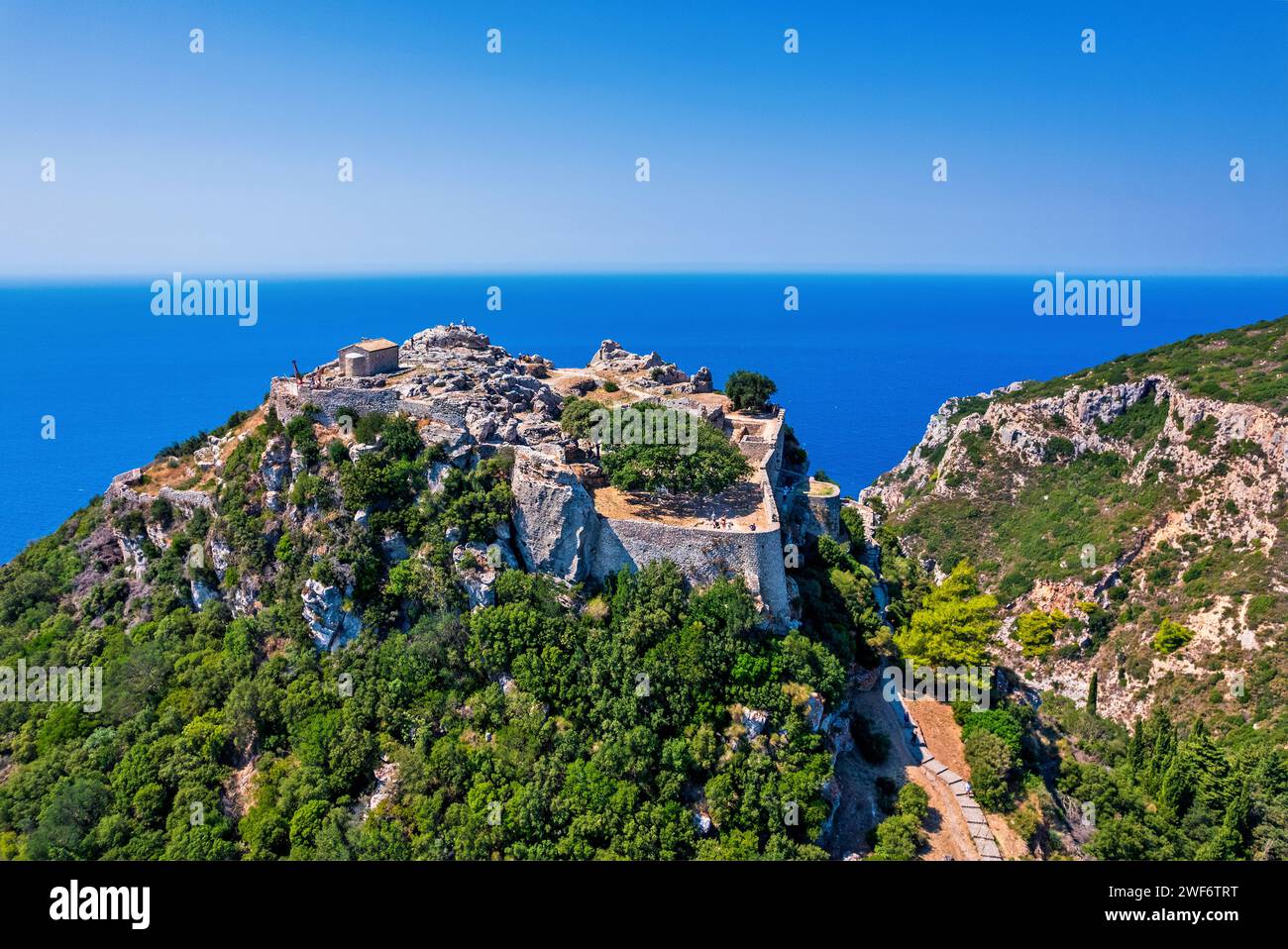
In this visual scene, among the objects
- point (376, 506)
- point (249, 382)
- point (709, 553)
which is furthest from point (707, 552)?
point (249, 382)

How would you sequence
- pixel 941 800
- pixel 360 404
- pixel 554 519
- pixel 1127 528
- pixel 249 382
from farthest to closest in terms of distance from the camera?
pixel 249 382 < pixel 1127 528 < pixel 360 404 < pixel 554 519 < pixel 941 800

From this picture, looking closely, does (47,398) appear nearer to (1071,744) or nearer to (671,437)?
(671,437)

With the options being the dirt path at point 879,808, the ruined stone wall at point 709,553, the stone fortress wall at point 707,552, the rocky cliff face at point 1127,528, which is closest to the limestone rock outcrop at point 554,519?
the stone fortress wall at point 707,552

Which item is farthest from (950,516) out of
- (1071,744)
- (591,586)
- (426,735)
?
(426,735)

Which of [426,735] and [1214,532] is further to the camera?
[1214,532]

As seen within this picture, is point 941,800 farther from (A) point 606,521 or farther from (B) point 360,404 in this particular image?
(B) point 360,404

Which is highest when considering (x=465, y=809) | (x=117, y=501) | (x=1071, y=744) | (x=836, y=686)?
(x=117, y=501)

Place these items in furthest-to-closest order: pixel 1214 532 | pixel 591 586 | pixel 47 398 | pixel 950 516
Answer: pixel 47 398 → pixel 950 516 → pixel 1214 532 → pixel 591 586
